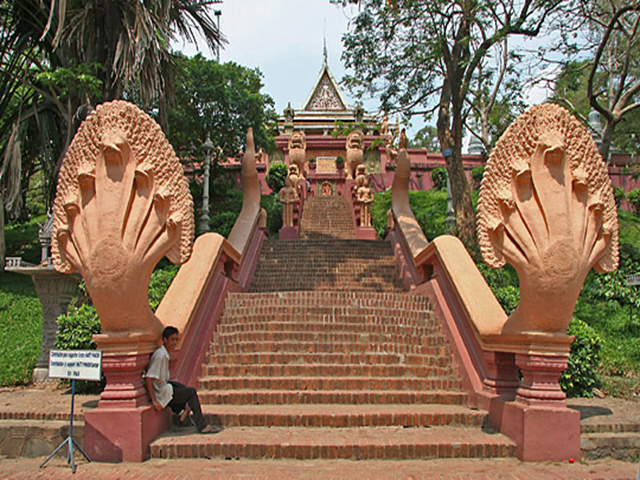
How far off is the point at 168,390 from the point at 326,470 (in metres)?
1.62

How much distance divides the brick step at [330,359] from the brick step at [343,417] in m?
1.07

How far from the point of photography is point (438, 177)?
990 inches

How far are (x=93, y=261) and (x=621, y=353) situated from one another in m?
7.65

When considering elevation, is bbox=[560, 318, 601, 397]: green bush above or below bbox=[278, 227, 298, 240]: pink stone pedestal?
below

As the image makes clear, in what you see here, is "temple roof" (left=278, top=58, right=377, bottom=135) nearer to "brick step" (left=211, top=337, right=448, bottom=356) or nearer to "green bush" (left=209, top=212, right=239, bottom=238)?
"green bush" (left=209, top=212, right=239, bottom=238)

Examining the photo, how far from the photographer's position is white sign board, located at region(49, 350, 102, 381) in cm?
416

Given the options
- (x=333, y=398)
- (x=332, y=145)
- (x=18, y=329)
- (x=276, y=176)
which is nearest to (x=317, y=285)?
(x=333, y=398)

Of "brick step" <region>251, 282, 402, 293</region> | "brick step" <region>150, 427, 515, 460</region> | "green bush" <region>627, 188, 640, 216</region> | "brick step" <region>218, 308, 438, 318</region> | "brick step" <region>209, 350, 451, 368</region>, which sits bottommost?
"brick step" <region>150, 427, 515, 460</region>

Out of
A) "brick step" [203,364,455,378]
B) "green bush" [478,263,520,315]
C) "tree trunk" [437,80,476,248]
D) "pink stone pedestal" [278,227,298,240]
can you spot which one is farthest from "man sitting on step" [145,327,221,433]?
"pink stone pedestal" [278,227,298,240]

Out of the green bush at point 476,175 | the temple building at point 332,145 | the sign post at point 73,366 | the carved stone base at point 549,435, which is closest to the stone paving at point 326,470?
the carved stone base at point 549,435

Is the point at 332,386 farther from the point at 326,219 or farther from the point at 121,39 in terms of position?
the point at 326,219

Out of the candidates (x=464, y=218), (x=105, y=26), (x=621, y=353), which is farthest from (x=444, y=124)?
(x=105, y=26)

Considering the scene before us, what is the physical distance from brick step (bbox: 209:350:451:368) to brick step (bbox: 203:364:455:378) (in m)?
0.17

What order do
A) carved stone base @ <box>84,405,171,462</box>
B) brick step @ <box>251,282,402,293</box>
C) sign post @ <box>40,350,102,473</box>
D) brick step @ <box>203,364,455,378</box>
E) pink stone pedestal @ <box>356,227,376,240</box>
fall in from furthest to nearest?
pink stone pedestal @ <box>356,227,376,240</box>
brick step @ <box>251,282,402,293</box>
brick step @ <box>203,364,455,378</box>
carved stone base @ <box>84,405,171,462</box>
sign post @ <box>40,350,102,473</box>
